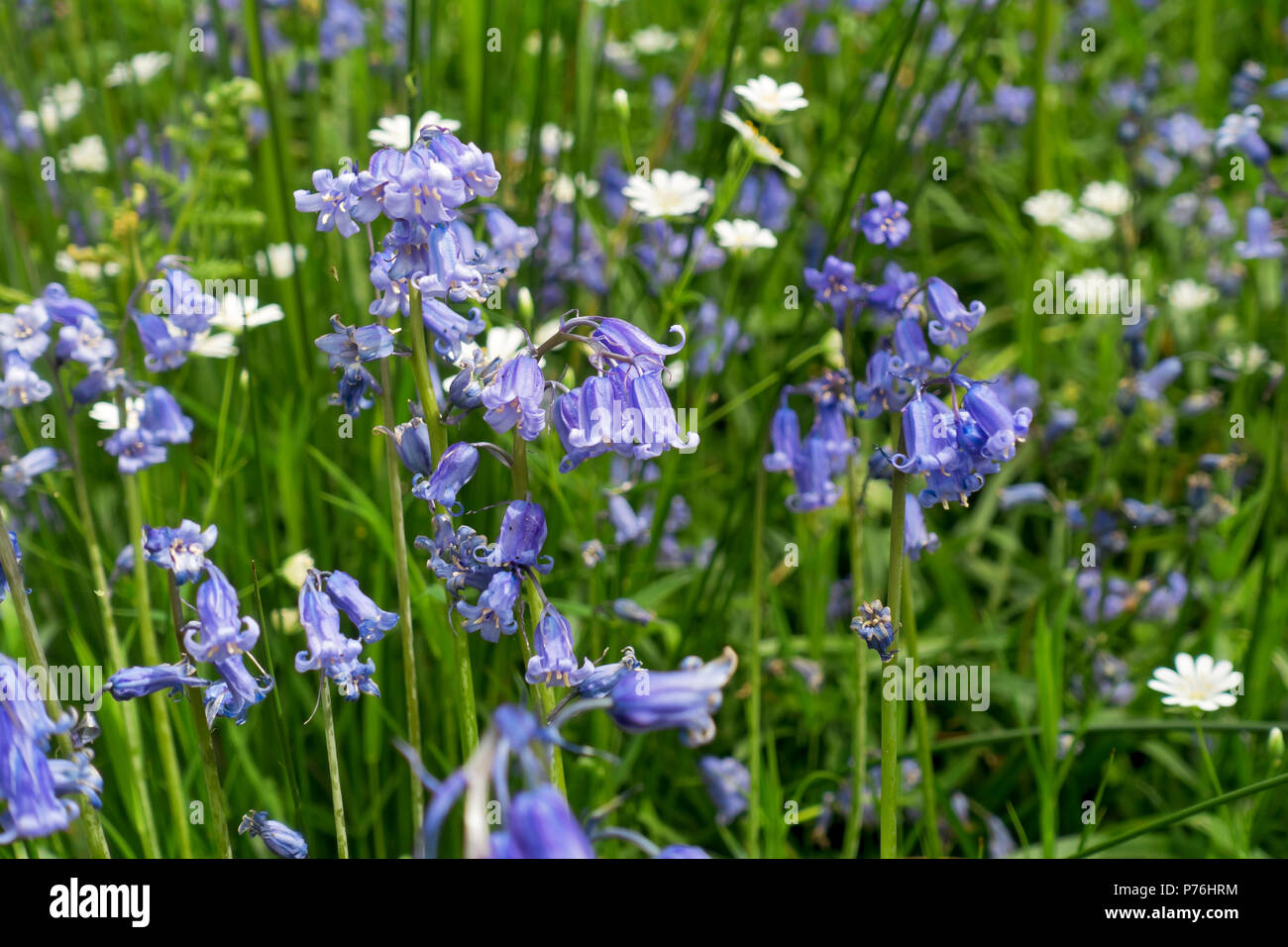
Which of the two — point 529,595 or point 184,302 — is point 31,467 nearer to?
point 184,302

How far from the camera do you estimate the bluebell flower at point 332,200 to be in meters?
1.52

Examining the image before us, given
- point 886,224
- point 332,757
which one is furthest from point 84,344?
point 886,224

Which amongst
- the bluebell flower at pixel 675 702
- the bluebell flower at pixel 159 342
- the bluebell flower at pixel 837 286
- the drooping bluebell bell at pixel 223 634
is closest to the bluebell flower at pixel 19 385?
the bluebell flower at pixel 159 342

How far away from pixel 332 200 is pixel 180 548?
1.77ft

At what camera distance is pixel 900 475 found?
1883 millimetres

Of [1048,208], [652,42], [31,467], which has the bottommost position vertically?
[31,467]

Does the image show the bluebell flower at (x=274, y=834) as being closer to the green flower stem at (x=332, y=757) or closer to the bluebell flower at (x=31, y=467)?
the green flower stem at (x=332, y=757)

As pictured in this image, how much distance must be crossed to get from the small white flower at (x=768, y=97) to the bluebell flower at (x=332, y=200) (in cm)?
126

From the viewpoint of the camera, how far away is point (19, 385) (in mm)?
1889

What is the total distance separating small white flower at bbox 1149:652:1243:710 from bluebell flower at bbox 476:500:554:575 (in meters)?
1.42

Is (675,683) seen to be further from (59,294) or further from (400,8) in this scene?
(400,8)

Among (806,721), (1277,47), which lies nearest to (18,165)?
(806,721)

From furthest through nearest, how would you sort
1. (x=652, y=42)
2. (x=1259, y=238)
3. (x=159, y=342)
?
(x=652, y=42) < (x=1259, y=238) < (x=159, y=342)

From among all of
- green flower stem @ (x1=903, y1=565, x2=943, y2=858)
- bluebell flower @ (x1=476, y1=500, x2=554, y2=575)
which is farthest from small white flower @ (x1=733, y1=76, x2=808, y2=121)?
bluebell flower @ (x1=476, y1=500, x2=554, y2=575)
